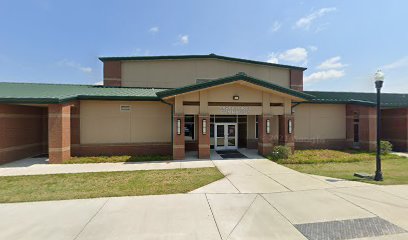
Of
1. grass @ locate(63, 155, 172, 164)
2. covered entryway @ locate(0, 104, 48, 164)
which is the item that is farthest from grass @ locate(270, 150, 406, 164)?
covered entryway @ locate(0, 104, 48, 164)

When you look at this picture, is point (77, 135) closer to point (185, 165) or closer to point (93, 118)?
point (93, 118)

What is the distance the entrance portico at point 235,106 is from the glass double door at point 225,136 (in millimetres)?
2414

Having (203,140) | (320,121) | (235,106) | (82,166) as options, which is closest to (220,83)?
(235,106)

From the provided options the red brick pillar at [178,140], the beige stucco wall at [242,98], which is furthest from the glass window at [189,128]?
the red brick pillar at [178,140]

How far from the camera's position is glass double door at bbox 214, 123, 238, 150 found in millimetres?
17047

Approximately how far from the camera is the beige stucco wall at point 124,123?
46.7 feet

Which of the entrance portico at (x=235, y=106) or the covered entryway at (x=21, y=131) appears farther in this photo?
the entrance portico at (x=235, y=106)

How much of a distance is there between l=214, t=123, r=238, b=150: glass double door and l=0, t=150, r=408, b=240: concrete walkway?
9286 millimetres

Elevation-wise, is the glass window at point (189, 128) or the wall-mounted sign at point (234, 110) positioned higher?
the wall-mounted sign at point (234, 110)

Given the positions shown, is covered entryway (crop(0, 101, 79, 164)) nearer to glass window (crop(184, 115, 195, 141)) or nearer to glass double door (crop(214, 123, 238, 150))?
glass window (crop(184, 115, 195, 141))

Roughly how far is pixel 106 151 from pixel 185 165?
21.4 ft

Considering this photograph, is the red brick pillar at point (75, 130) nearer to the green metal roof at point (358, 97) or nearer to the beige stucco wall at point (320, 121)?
the beige stucco wall at point (320, 121)

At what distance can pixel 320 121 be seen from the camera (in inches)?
707

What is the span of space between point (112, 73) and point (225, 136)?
11.9 m
